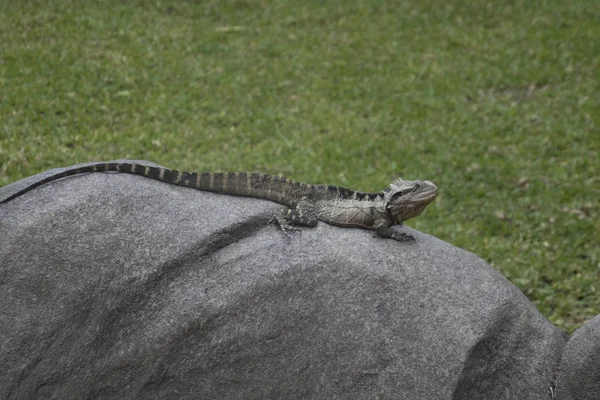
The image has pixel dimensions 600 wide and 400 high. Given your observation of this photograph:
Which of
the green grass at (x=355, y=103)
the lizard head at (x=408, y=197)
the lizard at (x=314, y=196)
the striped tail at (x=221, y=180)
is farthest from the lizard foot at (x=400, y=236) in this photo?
the green grass at (x=355, y=103)

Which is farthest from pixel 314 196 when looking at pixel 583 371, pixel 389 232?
pixel 583 371

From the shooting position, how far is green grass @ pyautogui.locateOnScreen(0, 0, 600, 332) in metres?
9.78

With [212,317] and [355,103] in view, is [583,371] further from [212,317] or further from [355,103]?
[355,103]

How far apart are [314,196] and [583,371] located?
2556 mm

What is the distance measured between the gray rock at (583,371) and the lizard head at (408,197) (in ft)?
5.42

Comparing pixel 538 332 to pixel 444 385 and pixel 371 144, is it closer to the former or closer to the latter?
pixel 444 385

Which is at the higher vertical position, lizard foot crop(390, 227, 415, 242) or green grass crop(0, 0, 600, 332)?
lizard foot crop(390, 227, 415, 242)

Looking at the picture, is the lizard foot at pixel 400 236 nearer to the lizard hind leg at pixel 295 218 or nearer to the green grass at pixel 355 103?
the lizard hind leg at pixel 295 218

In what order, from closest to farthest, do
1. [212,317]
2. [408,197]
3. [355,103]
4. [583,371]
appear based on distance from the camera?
[212,317]
[583,371]
[408,197]
[355,103]

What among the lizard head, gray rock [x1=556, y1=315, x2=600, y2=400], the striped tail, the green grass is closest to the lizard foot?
the lizard head

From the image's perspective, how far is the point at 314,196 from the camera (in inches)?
244

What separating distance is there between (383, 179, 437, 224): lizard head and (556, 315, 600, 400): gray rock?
5.42 ft

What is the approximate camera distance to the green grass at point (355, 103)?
978cm

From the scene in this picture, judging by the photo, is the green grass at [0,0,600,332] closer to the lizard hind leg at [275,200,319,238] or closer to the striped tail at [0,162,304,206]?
the striped tail at [0,162,304,206]
